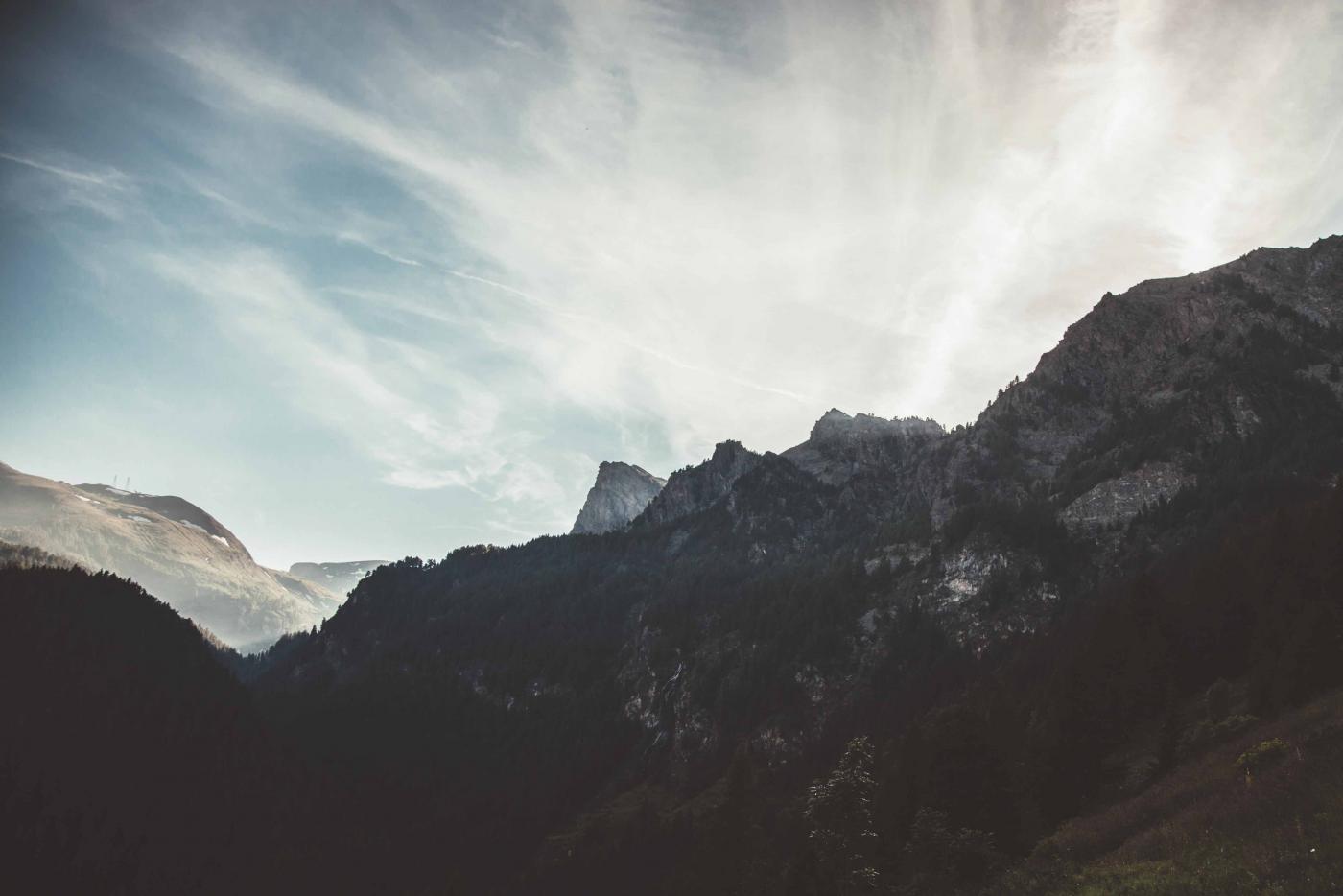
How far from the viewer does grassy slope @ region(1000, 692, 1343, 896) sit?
2894 cm

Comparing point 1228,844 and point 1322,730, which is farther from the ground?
point 1322,730

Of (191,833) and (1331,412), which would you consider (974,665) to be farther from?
(191,833)

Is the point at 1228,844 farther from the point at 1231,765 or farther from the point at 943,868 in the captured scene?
the point at 943,868

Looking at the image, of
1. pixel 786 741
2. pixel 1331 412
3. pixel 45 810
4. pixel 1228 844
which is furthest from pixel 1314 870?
pixel 45 810

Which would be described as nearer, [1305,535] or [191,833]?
[1305,535]

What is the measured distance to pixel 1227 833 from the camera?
34.0 metres

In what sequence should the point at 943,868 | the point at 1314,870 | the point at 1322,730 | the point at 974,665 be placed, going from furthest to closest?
the point at 974,665 < the point at 943,868 < the point at 1322,730 < the point at 1314,870

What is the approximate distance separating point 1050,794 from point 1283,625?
26.7m

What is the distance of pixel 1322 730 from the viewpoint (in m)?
39.9

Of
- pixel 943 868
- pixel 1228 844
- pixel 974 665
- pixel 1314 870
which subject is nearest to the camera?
pixel 1314 870

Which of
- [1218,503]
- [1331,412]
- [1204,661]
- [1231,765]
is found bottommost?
[1231,765]

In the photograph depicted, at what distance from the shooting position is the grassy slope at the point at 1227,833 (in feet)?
94.9

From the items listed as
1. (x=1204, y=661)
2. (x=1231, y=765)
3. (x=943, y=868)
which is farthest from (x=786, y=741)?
(x=1231, y=765)

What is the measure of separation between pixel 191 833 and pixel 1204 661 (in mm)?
234784
